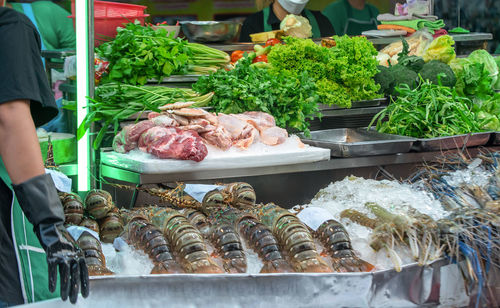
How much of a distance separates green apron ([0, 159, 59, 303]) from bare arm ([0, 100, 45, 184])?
0.24 meters

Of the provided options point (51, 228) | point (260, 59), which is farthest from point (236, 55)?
point (51, 228)

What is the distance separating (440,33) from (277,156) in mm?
3458

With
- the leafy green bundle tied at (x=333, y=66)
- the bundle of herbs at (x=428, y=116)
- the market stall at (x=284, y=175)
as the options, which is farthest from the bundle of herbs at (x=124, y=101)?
the bundle of herbs at (x=428, y=116)

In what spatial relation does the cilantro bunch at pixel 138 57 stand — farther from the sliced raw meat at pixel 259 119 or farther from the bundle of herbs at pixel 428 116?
the bundle of herbs at pixel 428 116

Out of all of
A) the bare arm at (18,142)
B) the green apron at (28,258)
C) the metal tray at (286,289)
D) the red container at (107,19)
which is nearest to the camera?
the bare arm at (18,142)

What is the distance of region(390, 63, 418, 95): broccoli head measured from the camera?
17.6 ft

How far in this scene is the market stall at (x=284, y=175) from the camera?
2.77 meters

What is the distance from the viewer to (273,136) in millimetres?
4137

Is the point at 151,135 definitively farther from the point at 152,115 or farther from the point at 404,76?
the point at 404,76

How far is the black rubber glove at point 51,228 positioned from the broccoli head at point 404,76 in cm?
379

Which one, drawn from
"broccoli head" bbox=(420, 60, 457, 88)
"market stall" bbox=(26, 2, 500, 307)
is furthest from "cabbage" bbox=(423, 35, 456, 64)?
"broccoli head" bbox=(420, 60, 457, 88)

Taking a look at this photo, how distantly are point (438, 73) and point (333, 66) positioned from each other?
1.16m

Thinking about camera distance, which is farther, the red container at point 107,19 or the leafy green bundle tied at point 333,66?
the leafy green bundle tied at point 333,66

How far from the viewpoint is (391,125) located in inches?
190
